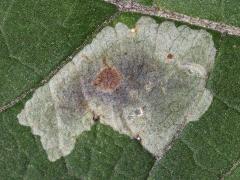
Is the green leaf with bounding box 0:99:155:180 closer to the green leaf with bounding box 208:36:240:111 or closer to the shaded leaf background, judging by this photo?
the shaded leaf background

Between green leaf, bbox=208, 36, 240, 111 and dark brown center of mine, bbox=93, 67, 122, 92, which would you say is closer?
green leaf, bbox=208, 36, 240, 111

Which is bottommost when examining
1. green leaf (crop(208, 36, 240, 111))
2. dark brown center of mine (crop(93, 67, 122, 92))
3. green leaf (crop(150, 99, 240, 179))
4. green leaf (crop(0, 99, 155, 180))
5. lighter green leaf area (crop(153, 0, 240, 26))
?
green leaf (crop(0, 99, 155, 180))

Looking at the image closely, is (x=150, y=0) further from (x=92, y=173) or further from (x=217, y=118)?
(x=92, y=173)

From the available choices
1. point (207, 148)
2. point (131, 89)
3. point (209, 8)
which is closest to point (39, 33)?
point (131, 89)

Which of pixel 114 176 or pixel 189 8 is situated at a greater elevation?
pixel 189 8

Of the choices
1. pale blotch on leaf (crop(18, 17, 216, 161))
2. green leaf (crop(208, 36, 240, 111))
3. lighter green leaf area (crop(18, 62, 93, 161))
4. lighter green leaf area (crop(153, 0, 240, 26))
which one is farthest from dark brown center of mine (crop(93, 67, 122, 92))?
green leaf (crop(208, 36, 240, 111))

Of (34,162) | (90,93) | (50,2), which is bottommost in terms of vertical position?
(34,162)

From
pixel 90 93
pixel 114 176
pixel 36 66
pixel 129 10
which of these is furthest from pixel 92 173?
pixel 129 10

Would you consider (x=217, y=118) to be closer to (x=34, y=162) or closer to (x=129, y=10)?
(x=129, y=10)

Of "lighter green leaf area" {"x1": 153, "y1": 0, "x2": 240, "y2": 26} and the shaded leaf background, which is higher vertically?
"lighter green leaf area" {"x1": 153, "y1": 0, "x2": 240, "y2": 26}
